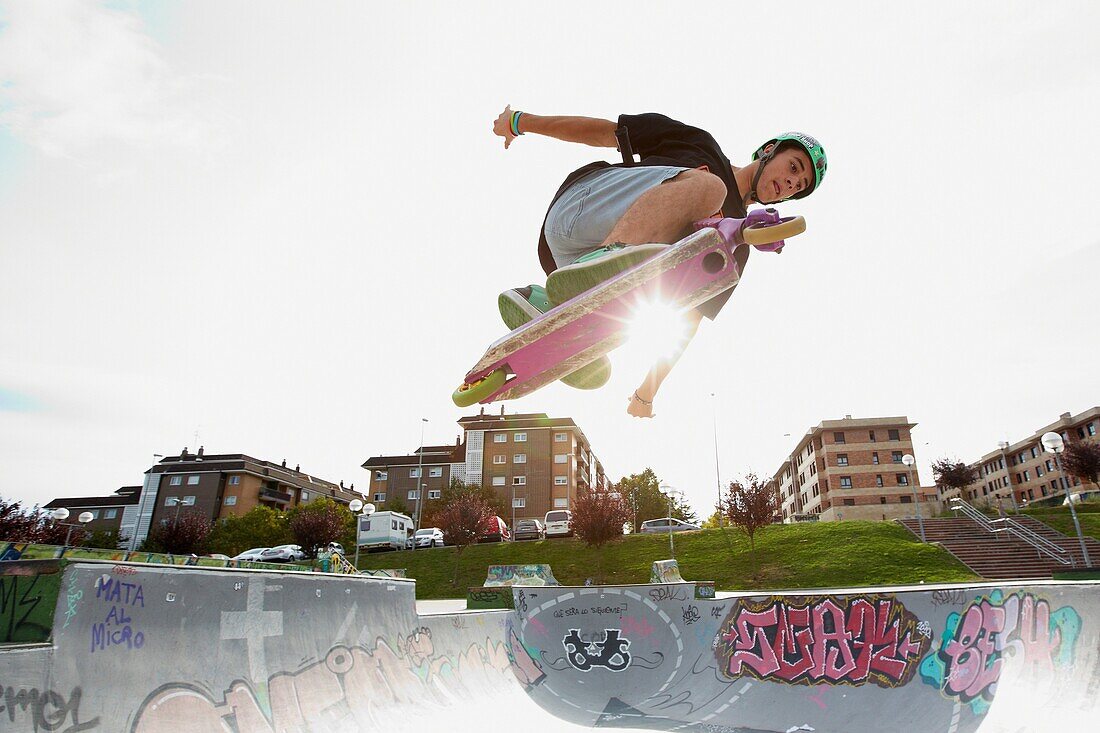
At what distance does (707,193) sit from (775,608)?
7837 mm

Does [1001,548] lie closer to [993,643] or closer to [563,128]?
[993,643]

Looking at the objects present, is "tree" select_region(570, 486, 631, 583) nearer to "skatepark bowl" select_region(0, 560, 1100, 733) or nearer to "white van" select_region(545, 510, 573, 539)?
"white van" select_region(545, 510, 573, 539)

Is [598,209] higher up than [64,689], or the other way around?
[598,209]

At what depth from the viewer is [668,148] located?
3.28 metres

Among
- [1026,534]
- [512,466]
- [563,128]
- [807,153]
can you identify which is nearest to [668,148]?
[563,128]

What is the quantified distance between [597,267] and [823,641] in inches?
306

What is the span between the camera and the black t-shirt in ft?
10.6

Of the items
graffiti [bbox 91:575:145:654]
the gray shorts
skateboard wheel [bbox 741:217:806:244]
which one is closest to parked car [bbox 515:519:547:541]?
graffiti [bbox 91:575:145:654]

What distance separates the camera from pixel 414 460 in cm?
7069

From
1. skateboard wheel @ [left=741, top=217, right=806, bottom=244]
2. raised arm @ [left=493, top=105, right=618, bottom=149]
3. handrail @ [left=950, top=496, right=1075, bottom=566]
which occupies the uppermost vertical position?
raised arm @ [left=493, top=105, right=618, bottom=149]

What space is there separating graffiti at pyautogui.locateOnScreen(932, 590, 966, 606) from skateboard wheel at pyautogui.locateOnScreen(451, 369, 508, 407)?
23.9 ft

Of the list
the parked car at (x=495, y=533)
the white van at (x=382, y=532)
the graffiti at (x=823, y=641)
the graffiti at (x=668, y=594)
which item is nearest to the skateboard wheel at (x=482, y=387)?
the graffiti at (x=823, y=641)

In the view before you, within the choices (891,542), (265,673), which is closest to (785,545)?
(891,542)

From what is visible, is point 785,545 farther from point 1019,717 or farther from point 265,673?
point 265,673
